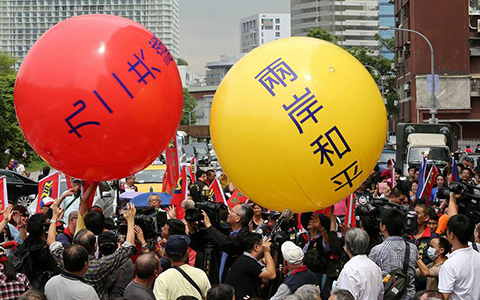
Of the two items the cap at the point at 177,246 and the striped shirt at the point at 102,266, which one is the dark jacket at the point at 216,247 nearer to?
the cap at the point at 177,246

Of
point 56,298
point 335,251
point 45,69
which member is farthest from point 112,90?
point 335,251

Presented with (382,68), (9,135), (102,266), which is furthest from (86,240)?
(382,68)

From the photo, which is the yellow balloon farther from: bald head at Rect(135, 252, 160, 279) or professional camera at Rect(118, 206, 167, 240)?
professional camera at Rect(118, 206, 167, 240)

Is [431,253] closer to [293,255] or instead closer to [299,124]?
[293,255]

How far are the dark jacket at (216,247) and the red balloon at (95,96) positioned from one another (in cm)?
110

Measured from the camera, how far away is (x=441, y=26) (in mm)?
46438

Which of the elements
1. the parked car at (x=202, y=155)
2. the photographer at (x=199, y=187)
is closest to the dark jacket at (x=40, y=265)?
the photographer at (x=199, y=187)

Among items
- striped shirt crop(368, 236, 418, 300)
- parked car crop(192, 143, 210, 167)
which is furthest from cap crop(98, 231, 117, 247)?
parked car crop(192, 143, 210, 167)

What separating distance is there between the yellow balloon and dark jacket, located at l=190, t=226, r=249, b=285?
2.14 ft

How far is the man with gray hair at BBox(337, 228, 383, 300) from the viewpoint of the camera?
5883mm

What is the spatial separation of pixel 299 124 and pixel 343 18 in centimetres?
14439

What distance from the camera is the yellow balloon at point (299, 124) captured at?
582cm

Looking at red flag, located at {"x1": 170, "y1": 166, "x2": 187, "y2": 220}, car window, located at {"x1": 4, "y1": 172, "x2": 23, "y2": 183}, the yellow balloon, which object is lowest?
car window, located at {"x1": 4, "y1": 172, "x2": 23, "y2": 183}

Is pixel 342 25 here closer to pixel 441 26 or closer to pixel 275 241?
pixel 441 26
